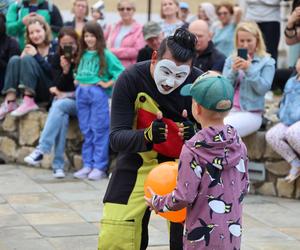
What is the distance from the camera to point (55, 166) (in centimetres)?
874

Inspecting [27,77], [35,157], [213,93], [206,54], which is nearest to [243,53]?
[206,54]

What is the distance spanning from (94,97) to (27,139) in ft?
4.24

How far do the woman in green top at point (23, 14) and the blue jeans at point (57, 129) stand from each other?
201 centimetres

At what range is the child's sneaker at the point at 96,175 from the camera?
8508 mm

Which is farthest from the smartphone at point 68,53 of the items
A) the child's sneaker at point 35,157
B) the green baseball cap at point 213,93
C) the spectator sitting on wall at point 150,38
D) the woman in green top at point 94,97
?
the green baseball cap at point 213,93

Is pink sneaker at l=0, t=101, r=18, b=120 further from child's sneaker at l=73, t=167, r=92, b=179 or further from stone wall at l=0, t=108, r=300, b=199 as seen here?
child's sneaker at l=73, t=167, r=92, b=179

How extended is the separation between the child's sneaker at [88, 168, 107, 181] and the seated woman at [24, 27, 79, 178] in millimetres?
330

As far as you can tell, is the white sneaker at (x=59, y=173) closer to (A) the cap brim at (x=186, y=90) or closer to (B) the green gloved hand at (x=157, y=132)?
(B) the green gloved hand at (x=157, y=132)

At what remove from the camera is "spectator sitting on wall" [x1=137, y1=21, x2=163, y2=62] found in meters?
8.77

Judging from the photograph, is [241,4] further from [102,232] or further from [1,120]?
[102,232]

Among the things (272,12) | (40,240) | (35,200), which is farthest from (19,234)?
(272,12)

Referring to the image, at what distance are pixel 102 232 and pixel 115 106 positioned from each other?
2.30ft

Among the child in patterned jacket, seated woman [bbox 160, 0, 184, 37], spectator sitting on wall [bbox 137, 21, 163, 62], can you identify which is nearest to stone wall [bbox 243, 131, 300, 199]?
spectator sitting on wall [bbox 137, 21, 163, 62]

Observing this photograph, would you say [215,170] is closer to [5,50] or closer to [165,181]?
[165,181]
